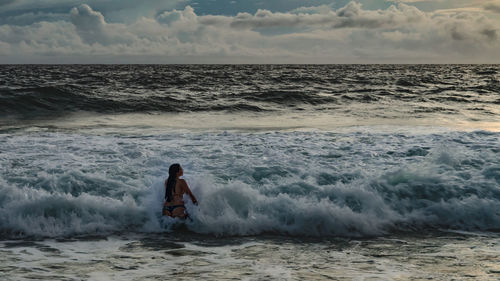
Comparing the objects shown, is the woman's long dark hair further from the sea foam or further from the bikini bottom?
the sea foam

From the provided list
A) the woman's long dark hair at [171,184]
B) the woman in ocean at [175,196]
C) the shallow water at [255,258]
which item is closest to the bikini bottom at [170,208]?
the woman in ocean at [175,196]

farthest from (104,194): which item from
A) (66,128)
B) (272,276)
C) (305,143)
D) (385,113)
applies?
(385,113)

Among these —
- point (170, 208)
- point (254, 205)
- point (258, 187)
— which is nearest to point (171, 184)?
point (170, 208)

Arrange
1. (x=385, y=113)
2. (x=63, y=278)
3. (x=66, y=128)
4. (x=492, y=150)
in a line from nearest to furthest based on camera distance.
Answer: (x=63, y=278) → (x=492, y=150) → (x=66, y=128) → (x=385, y=113)

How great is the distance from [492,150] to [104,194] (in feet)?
28.0

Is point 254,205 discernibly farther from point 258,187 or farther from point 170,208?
point 170,208

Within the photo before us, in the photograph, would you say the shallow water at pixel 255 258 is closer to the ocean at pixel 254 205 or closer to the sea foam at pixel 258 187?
the ocean at pixel 254 205

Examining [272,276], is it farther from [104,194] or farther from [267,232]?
[104,194]

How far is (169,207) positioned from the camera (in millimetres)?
6344

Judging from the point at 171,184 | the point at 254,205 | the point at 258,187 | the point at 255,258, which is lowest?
the point at 255,258

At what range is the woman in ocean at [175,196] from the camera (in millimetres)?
6309

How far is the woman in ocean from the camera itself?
20.7 feet

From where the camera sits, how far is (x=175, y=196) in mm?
6473

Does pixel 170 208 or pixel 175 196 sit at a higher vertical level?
pixel 175 196
